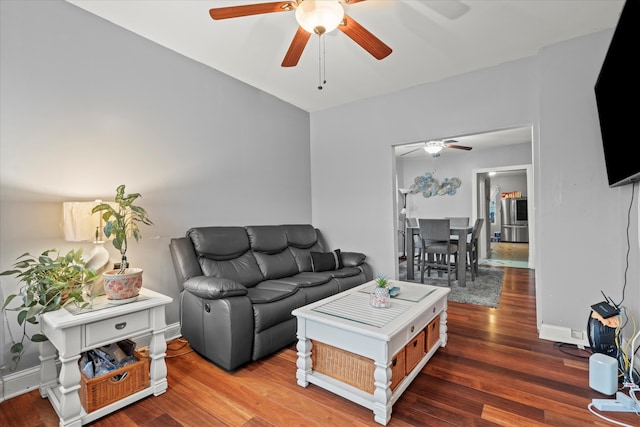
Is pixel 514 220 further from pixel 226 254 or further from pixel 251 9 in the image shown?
pixel 251 9

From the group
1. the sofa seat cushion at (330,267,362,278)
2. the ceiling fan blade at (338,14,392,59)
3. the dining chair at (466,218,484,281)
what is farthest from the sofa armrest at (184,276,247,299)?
the dining chair at (466,218,484,281)

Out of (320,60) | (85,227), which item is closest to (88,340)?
(85,227)

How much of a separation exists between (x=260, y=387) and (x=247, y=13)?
7.65ft

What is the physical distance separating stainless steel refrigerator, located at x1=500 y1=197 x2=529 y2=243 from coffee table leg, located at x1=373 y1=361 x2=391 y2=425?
1048cm

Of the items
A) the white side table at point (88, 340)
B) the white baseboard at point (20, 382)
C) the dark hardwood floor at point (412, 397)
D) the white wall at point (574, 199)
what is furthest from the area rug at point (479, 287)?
the white baseboard at point (20, 382)

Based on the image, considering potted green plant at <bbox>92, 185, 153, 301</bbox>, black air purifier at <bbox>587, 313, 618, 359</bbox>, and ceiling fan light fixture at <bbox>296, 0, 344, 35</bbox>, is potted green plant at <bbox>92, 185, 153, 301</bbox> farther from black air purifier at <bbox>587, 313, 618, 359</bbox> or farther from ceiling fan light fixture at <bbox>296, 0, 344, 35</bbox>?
black air purifier at <bbox>587, 313, 618, 359</bbox>

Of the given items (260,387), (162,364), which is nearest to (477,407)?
(260,387)

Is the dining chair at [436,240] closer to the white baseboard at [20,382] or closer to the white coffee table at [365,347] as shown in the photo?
the white coffee table at [365,347]

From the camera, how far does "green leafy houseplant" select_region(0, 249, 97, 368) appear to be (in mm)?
1695

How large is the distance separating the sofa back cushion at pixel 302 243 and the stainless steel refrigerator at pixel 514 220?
8.84 meters

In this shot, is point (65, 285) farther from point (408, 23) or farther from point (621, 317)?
point (621, 317)

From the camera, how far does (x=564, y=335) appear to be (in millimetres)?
2609

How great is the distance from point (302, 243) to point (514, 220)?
9.41 m

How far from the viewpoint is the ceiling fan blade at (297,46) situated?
1.96m
